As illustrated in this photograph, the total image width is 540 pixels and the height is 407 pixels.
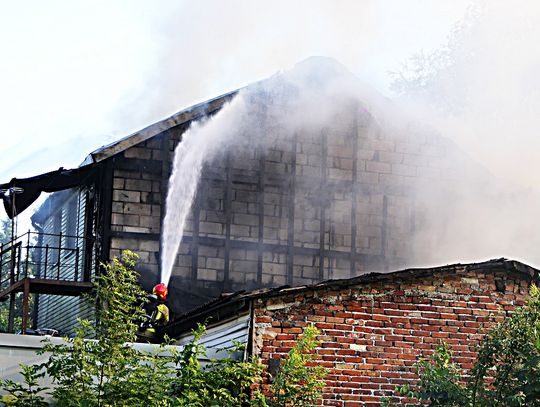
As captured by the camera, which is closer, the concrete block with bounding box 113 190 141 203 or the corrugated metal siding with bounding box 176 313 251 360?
the corrugated metal siding with bounding box 176 313 251 360

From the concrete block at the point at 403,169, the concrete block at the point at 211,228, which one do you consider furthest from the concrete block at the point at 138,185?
the concrete block at the point at 403,169

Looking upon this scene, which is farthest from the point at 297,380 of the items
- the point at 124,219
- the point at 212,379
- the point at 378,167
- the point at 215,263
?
the point at 378,167

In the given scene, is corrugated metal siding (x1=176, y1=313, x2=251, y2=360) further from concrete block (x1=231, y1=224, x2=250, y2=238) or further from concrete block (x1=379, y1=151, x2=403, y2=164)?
concrete block (x1=379, y1=151, x2=403, y2=164)

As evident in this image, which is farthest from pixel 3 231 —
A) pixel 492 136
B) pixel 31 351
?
pixel 31 351

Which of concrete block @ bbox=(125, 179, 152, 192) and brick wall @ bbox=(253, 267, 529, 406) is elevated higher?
concrete block @ bbox=(125, 179, 152, 192)

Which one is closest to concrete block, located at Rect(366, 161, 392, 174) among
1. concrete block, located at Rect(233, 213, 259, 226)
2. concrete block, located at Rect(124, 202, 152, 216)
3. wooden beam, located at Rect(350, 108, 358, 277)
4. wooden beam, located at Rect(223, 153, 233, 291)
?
wooden beam, located at Rect(350, 108, 358, 277)

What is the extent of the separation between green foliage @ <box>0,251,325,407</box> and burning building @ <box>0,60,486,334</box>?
8.06 meters

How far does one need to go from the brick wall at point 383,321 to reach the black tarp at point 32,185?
864cm

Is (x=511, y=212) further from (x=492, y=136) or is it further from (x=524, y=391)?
(x=524, y=391)

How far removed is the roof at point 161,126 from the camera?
67.6ft

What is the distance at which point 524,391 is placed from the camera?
1127cm

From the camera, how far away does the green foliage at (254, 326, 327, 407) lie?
1234 cm

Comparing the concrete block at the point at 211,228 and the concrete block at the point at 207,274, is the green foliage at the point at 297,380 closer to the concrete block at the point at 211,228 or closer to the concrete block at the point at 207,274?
the concrete block at the point at 207,274

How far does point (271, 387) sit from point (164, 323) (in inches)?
219
